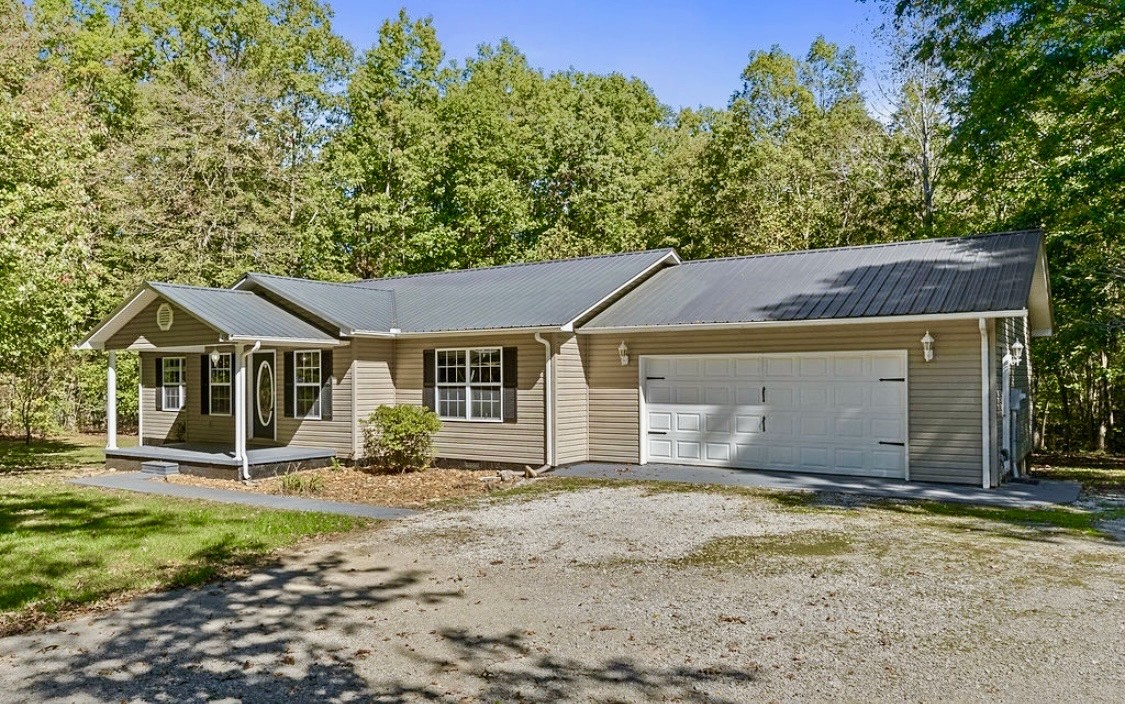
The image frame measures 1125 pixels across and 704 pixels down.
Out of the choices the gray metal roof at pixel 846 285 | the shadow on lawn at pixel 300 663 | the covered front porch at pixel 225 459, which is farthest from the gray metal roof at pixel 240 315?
the shadow on lawn at pixel 300 663

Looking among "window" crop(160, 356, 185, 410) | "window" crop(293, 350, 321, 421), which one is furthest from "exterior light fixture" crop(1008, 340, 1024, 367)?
"window" crop(160, 356, 185, 410)

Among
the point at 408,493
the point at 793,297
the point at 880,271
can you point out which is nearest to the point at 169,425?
the point at 408,493

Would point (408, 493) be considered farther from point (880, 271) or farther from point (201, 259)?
point (201, 259)

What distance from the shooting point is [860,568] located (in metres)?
6.64

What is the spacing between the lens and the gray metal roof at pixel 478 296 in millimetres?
13484

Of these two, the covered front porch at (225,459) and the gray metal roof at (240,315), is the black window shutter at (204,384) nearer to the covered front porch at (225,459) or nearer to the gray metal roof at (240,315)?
the covered front porch at (225,459)

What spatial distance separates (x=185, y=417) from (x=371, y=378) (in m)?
5.15

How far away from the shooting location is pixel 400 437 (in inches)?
512

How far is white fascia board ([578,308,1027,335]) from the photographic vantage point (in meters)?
10.1

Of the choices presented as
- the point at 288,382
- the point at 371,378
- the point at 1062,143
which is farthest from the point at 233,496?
the point at 1062,143

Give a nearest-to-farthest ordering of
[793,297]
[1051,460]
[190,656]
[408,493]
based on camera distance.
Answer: [190,656] → [408,493] → [793,297] → [1051,460]

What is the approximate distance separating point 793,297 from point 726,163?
43.8ft

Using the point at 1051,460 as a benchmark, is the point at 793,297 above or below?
above

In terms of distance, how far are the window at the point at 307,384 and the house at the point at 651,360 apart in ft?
0.12
